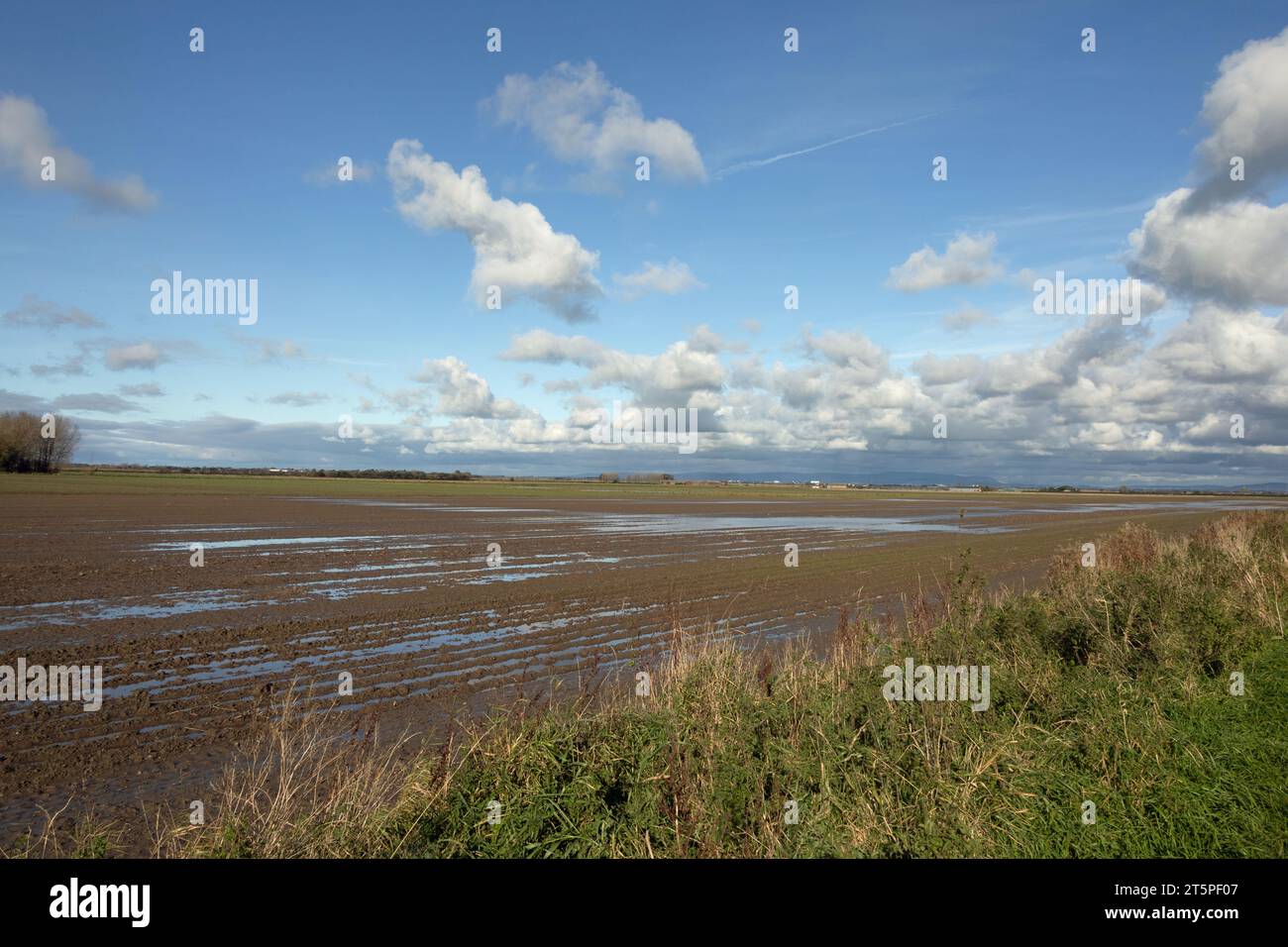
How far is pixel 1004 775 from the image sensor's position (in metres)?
6.73

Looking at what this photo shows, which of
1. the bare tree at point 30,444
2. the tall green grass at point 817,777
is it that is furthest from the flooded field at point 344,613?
the bare tree at point 30,444

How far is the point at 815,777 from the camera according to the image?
22.5 feet

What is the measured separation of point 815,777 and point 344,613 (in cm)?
1301

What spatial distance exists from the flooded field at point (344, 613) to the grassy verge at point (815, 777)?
5.86 feet

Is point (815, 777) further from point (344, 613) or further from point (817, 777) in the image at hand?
point (344, 613)

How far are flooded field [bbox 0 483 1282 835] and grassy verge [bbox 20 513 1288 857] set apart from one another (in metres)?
1.79

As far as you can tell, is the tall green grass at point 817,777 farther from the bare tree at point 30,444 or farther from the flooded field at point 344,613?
the bare tree at point 30,444

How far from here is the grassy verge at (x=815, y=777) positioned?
18.7ft

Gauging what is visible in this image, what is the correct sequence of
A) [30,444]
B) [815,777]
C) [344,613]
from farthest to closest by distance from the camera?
1. [30,444]
2. [344,613]
3. [815,777]

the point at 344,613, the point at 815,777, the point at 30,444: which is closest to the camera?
the point at 815,777

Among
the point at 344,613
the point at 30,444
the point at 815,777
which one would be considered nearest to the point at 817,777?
the point at 815,777

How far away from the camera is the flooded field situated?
29.3 feet
